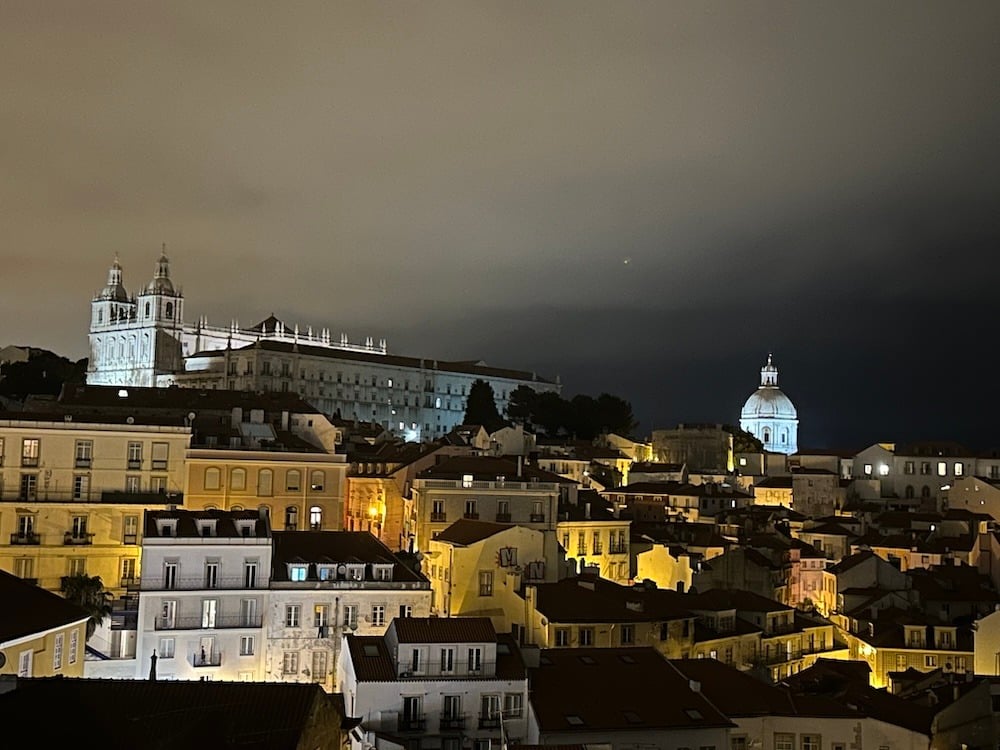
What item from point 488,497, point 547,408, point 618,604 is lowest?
point 618,604

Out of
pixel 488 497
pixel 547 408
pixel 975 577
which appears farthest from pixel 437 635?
pixel 547 408

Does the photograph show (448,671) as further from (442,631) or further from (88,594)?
(88,594)

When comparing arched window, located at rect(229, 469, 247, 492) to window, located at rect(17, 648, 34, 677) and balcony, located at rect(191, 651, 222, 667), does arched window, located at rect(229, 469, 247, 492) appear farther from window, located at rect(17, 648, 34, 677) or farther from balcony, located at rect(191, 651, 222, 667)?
window, located at rect(17, 648, 34, 677)

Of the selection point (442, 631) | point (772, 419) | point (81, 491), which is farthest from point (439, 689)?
point (772, 419)

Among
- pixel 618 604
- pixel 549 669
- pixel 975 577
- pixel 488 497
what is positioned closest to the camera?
pixel 549 669

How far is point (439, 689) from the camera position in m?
35.2

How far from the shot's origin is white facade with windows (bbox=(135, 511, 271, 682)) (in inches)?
1620

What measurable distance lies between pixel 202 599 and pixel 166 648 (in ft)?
6.93

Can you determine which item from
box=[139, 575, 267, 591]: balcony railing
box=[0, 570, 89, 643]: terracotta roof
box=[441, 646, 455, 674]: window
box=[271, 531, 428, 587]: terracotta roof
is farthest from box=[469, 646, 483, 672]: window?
box=[0, 570, 89, 643]: terracotta roof

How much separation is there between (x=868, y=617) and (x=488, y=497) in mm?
21034

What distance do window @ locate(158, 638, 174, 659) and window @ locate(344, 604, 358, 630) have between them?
6377 mm

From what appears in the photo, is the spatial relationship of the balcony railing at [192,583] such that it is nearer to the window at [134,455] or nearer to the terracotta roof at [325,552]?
the terracotta roof at [325,552]

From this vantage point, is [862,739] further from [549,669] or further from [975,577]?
[975,577]

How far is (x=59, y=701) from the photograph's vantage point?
81.2 feet
